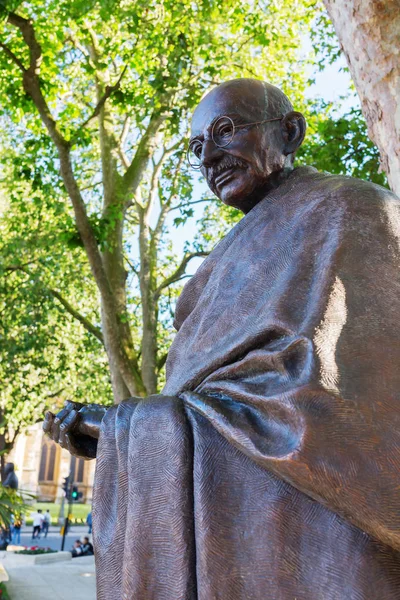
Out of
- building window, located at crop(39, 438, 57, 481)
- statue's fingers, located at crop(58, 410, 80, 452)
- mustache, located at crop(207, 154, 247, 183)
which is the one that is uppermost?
building window, located at crop(39, 438, 57, 481)

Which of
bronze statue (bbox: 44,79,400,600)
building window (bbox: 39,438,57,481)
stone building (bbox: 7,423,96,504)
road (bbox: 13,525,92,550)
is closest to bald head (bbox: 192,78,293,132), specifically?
bronze statue (bbox: 44,79,400,600)

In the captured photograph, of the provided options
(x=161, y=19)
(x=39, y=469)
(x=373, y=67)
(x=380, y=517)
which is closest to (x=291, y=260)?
(x=380, y=517)

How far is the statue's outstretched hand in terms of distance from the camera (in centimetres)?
198

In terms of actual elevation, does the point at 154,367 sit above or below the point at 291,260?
above

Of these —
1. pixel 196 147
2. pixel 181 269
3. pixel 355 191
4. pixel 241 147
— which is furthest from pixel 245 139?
pixel 181 269

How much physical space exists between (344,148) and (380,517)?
9.43 metres

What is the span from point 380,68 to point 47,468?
59769mm

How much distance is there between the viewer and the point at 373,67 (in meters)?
4.70

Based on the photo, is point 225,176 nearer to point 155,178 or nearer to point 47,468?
point 155,178

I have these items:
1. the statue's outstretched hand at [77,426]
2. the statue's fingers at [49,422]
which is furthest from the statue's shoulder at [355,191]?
the statue's fingers at [49,422]

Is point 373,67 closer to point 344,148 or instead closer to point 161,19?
point 344,148

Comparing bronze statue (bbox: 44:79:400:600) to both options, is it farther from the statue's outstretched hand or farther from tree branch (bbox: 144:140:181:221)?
tree branch (bbox: 144:140:181:221)

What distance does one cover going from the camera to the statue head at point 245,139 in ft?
7.20

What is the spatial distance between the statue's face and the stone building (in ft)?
188
